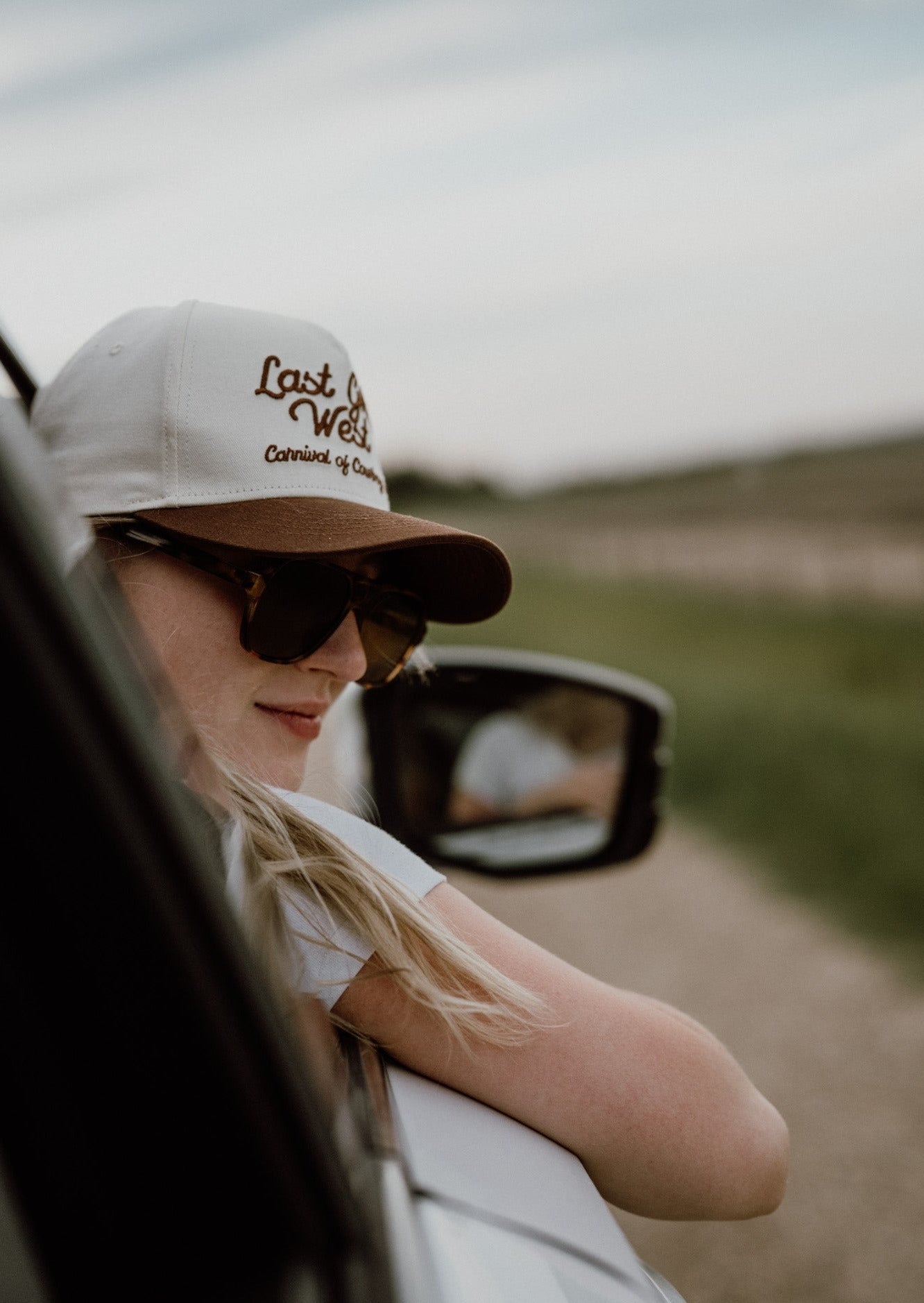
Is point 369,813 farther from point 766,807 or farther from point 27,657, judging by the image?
point 766,807

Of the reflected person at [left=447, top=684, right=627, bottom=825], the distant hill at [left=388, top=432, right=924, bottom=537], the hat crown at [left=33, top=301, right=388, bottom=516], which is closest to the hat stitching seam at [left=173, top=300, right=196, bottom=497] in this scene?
the hat crown at [left=33, top=301, right=388, bottom=516]

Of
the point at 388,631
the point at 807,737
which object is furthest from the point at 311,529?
the point at 807,737

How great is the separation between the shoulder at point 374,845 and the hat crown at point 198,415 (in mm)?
527

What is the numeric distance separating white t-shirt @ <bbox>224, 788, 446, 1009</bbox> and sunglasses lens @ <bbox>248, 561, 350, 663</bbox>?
366 mm

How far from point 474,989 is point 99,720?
73 centimetres

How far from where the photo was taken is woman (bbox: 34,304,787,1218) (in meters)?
1.43

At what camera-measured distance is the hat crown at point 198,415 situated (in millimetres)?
1831

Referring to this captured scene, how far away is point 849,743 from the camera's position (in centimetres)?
928

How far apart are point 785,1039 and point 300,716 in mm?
3823

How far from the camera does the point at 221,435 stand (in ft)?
6.05

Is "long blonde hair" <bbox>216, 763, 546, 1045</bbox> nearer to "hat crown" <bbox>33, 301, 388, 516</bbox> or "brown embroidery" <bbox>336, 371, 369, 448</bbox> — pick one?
"hat crown" <bbox>33, 301, 388, 516</bbox>

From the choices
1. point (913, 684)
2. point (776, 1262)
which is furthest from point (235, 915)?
point (913, 684)

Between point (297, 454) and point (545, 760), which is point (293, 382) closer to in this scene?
point (297, 454)

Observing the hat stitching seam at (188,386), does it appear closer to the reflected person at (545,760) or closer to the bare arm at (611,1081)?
the bare arm at (611,1081)
